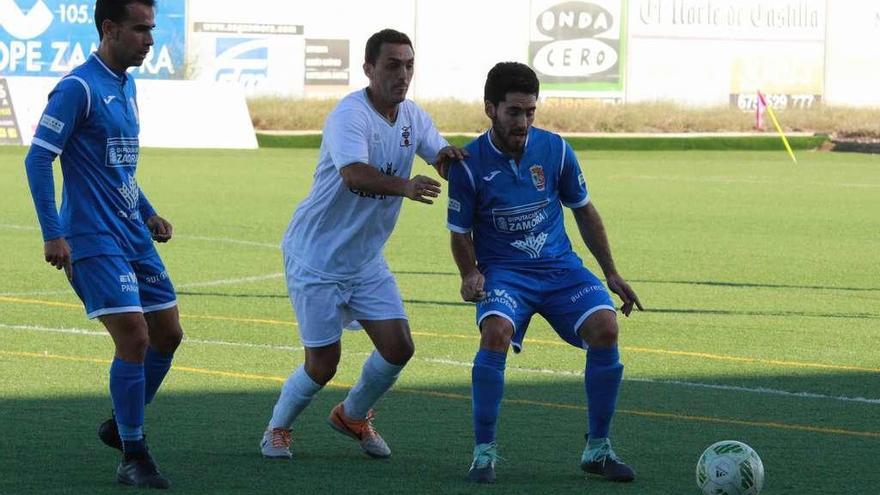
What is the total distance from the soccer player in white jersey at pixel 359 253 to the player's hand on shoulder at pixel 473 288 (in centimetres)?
56

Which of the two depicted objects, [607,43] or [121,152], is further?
[607,43]

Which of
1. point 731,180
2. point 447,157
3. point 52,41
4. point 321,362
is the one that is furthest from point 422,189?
point 52,41

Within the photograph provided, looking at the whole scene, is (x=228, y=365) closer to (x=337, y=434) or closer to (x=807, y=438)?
(x=337, y=434)

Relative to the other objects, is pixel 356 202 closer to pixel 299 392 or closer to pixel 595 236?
pixel 299 392

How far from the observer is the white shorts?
7277mm

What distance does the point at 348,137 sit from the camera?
6.94 metres

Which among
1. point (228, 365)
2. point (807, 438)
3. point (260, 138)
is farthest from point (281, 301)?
point (260, 138)

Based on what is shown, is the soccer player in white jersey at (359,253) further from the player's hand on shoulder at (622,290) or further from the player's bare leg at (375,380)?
the player's hand on shoulder at (622,290)

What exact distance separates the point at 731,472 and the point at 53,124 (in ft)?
9.46

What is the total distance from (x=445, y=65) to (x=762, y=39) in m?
11.7

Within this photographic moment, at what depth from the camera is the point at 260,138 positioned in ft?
135

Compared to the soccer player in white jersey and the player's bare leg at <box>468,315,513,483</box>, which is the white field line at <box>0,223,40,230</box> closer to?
the soccer player in white jersey

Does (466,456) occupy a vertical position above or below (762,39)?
below

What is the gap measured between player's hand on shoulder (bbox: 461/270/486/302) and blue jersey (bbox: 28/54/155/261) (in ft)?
4.42
